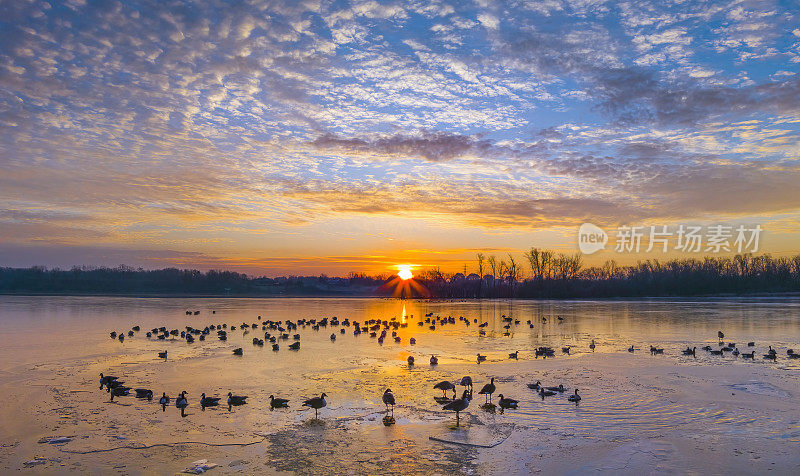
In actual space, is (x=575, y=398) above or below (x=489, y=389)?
below

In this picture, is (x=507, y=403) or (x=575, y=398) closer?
(x=507, y=403)

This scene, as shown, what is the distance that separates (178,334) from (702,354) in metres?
31.6

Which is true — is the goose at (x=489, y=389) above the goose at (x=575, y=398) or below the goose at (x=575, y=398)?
above

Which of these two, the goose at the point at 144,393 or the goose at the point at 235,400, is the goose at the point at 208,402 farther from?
the goose at the point at 144,393

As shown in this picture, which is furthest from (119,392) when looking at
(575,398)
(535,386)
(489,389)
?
(575,398)

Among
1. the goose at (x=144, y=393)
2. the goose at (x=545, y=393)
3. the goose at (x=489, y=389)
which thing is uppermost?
the goose at (x=489, y=389)

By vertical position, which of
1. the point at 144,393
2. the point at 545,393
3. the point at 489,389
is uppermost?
the point at 489,389

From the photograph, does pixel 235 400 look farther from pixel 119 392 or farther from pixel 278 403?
pixel 119 392

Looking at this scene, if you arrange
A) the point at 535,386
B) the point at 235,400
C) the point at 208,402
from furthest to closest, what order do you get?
the point at 535,386 → the point at 235,400 → the point at 208,402

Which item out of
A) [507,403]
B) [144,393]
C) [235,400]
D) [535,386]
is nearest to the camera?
[507,403]

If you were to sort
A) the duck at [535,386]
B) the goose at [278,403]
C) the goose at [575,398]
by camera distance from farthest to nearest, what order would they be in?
the duck at [535,386] → the goose at [575,398] → the goose at [278,403]

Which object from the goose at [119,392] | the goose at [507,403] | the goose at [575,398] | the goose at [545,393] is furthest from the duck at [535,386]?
the goose at [119,392]

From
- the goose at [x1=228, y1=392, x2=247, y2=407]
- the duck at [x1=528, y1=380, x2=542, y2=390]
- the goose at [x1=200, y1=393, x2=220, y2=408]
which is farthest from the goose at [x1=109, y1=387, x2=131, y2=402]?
the duck at [x1=528, y1=380, x2=542, y2=390]

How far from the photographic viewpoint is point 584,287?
121938mm
